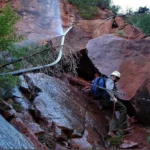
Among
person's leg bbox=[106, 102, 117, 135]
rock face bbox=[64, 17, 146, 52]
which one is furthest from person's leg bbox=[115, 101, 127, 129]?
rock face bbox=[64, 17, 146, 52]

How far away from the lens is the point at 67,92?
961 cm

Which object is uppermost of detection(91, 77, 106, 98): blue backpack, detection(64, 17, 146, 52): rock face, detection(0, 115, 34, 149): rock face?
detection(64, 17, 146, 52): rock face

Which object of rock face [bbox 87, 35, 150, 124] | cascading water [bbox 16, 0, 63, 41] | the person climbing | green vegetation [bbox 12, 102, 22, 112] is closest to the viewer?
green vegetation [bbox 12, 102, 22, 112]

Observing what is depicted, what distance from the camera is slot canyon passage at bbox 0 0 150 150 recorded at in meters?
6.96

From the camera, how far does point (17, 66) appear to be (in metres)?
7.73

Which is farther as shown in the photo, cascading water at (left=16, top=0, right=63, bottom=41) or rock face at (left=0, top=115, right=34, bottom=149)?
cascading water at (left=16, top=0, right=63, bottom=41)

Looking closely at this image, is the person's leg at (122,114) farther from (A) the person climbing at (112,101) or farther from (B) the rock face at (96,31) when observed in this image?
(B) the rock face at (96,31)

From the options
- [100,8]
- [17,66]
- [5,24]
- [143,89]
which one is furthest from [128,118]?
[100,8]

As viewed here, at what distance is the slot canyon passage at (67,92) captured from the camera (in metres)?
6.96

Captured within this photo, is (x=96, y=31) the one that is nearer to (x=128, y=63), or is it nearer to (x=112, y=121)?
(x=128, y=63)

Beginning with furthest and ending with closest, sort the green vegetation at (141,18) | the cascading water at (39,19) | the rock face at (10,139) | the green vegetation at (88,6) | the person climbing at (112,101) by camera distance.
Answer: the green vegetation at (141,18) → the green vegetation at (88,6) → the cascading water at (39,19) → the person climbing at (112,101) → the rock face at (10,139)

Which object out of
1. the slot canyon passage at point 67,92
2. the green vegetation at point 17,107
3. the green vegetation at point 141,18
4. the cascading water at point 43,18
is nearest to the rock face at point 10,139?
the slot canyon passage at point 67,92

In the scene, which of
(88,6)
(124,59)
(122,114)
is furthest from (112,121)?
(88,6)

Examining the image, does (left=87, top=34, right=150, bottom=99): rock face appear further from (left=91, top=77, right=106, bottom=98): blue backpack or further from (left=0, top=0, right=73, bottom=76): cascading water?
(left=0, top=0, right=73, bottom=76): cascading water
